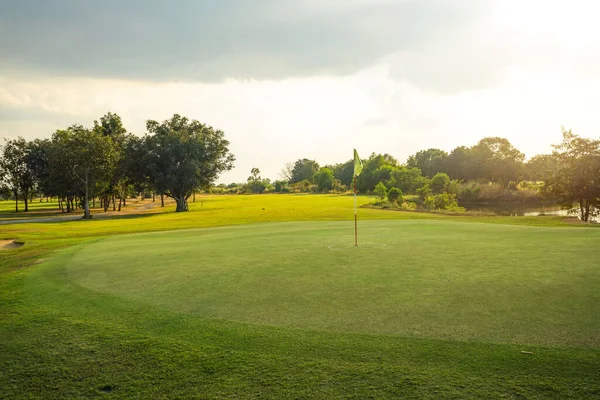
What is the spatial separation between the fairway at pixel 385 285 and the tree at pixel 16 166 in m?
58.7

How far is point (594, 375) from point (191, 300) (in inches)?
223

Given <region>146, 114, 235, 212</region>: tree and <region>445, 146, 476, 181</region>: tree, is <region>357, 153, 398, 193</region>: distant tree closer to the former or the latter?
<region>445, 146, 476, 181</region>: tree

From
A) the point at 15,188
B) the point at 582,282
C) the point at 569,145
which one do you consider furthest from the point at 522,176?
the point at 15,188

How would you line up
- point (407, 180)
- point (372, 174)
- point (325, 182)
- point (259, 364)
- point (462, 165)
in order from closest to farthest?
1. point (259, 364)
2. point (407, 180)
3. point (462, 165)
4. point (372, 174)
5. point (325, 182)

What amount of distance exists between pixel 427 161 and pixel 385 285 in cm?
11066

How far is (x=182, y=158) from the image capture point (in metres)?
53.5

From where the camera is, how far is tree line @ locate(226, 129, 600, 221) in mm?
30422

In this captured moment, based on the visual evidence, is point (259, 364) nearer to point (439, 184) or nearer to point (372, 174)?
point (439, 184)

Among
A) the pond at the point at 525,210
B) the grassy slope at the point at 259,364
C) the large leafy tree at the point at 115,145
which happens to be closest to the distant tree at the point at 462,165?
the pond at the point at 525,210

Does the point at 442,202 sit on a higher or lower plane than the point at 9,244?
higher

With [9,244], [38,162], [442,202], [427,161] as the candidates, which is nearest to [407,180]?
[442,202]

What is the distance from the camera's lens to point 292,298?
6543 mm

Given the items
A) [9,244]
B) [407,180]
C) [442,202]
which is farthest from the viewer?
[407,180]

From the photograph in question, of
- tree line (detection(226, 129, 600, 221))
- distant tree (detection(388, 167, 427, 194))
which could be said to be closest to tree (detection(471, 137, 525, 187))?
tree line (detection(226, 129, 600, 221))
